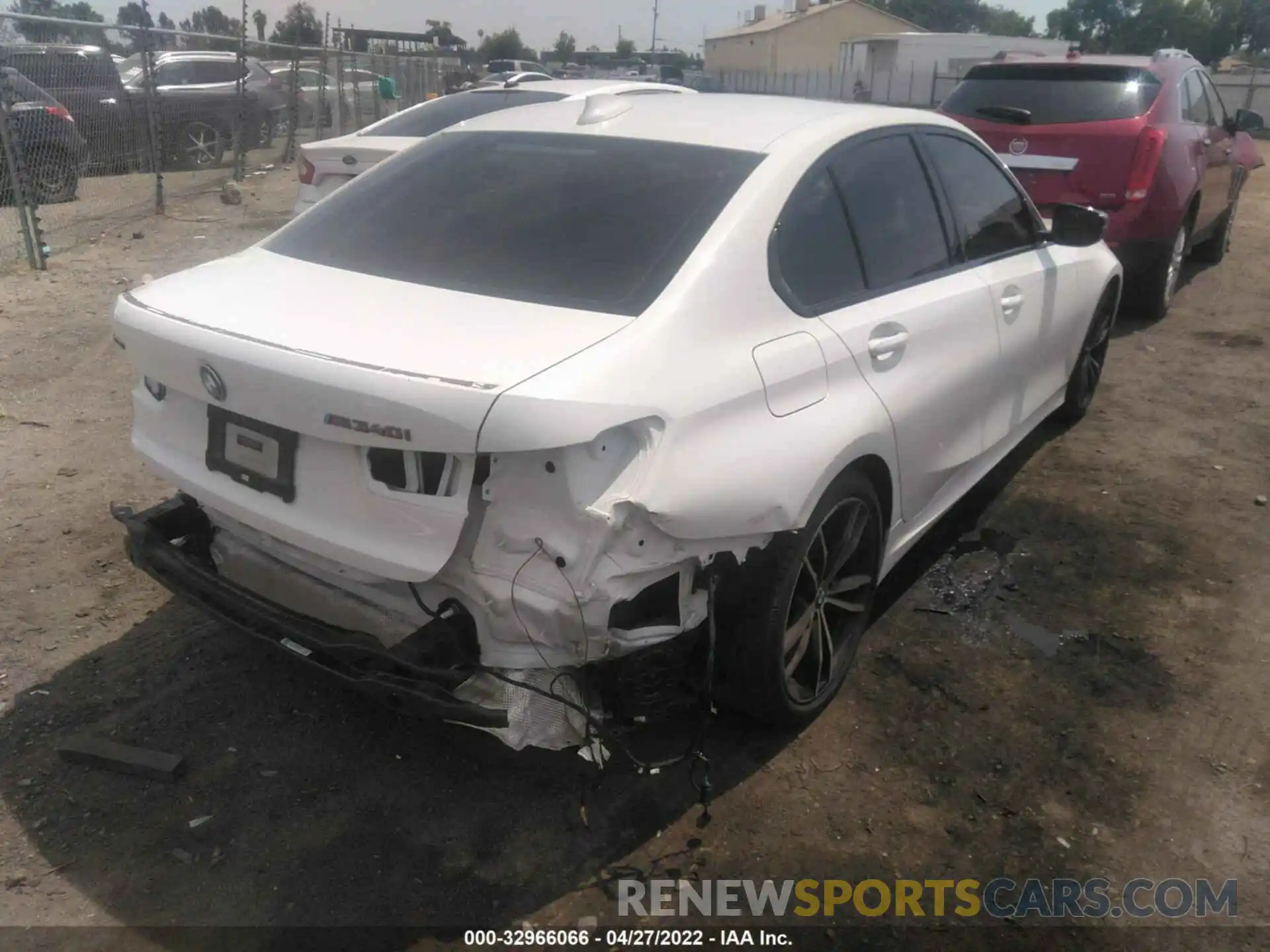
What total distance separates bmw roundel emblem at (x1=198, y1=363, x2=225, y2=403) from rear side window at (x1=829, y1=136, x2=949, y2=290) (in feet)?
6.21

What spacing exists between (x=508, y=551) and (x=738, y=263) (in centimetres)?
99

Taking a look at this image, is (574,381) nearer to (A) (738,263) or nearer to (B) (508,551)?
(B) (508,551)

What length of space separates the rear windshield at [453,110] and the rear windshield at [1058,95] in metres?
3.23

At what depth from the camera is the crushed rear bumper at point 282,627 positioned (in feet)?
7.70

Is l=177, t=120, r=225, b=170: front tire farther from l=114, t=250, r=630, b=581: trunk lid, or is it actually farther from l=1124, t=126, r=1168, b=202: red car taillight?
l=114, t=250, r=630, b=581: trunk lid

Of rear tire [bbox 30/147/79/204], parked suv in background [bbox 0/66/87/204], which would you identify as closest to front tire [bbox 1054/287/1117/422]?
parked suv in background [bbox 0/66/87/204]

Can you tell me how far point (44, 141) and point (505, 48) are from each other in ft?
234

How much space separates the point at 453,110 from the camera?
7656 mm

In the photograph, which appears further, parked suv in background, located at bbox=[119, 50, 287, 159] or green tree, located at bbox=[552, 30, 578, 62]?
green tree, located at bbox=[552, 30, 578, 62]

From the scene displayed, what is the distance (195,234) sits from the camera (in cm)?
1012

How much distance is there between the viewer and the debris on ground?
9.12 ft

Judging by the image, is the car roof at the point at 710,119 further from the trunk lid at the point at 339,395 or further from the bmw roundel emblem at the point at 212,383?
the bmw roundel emblem at the point at 212,383

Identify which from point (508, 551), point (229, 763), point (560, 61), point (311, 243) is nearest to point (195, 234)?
point (311, 243)

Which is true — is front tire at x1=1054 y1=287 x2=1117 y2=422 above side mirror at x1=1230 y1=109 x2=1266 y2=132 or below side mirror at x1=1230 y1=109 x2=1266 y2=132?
below
